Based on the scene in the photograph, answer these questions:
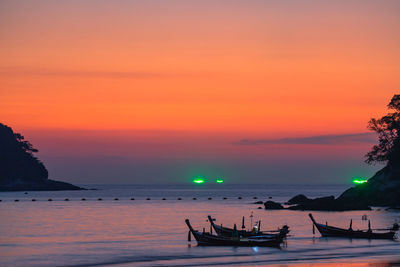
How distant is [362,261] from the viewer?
5044cm

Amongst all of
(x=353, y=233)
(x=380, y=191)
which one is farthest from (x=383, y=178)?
(x=353, y=233)

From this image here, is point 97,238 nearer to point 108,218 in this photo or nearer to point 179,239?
point 179,239

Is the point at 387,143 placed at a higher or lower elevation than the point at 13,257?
higher

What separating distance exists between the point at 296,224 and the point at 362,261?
44.2 metres

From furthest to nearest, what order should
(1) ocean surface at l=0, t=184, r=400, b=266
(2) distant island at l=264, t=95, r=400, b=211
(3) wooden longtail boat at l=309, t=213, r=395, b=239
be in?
(2) distant island at l=264, t=95, r=400, b=211 < (3) wooden longtail boat at l=309, t=213, r=395, b=239 < (1) ocean surface at l=0, t=184, r=400, b=266

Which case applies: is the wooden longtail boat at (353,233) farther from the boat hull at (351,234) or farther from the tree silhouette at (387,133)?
the tree silhouette at (387,133)

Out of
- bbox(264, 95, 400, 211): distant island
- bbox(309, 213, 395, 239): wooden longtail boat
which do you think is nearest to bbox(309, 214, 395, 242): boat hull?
bbox(309, 213, 395, 239): wooden longtail boat

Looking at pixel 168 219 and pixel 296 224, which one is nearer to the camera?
pixel 296 224

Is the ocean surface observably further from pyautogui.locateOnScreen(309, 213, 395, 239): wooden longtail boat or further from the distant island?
the distant island

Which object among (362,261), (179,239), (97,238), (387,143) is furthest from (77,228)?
(387,143)

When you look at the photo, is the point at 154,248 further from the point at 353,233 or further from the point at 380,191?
the point at 380,191

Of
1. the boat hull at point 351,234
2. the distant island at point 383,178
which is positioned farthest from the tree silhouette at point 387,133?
the boat hull at point 351,234

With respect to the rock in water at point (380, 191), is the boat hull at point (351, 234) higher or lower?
lower

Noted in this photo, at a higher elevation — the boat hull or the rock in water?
the rock in water
